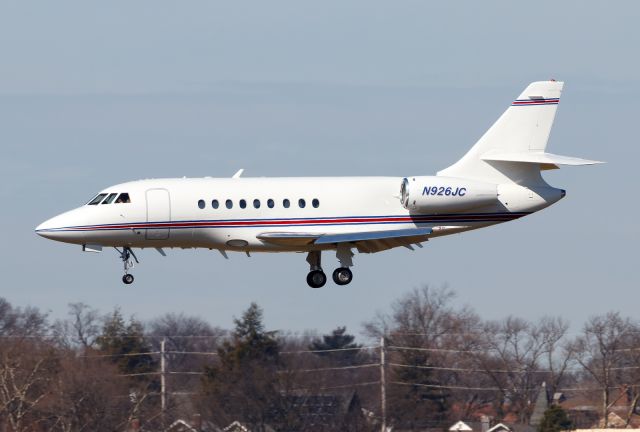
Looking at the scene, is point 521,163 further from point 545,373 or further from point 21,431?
point 545,373

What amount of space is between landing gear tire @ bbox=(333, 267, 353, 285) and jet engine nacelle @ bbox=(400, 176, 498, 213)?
108 inches

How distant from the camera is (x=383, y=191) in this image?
5066cm

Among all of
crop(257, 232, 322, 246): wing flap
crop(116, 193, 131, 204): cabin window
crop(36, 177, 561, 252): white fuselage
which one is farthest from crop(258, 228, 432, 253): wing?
crop(116, 193, 131, 204): cabin window

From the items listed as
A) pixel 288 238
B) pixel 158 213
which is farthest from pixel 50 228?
pixel 288 238

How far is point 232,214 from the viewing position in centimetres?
4969

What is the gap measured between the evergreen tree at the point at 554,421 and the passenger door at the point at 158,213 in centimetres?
2592

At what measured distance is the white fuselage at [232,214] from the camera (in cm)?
4962

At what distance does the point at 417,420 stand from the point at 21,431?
1773 cm

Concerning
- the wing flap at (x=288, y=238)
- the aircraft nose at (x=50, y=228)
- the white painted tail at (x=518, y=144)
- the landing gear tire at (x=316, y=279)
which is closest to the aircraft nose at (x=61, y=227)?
the aircraft nose at (x=50, y=228)

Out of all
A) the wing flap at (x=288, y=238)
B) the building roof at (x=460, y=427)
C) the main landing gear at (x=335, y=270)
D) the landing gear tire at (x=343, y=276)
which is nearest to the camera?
the wing flap at (x=288, y=238)

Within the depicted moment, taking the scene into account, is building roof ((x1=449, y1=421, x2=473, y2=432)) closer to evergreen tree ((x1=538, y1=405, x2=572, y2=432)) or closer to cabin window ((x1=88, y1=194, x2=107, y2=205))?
evergreen tree ((x1=538, y1=405, x2=572, y2=432))

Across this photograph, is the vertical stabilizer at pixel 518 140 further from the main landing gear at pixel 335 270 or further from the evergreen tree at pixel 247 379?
the evergreen tree at pixel 247 379

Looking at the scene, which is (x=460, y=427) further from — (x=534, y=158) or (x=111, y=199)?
(x=111, y=199)

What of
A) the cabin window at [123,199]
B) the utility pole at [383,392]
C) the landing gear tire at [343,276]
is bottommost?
the utility pole at [383,392]
